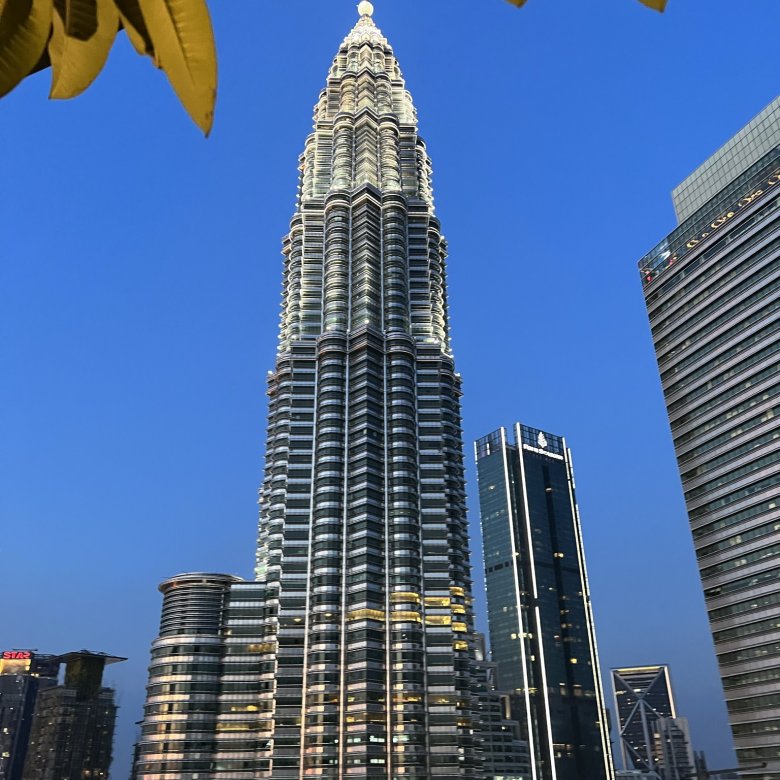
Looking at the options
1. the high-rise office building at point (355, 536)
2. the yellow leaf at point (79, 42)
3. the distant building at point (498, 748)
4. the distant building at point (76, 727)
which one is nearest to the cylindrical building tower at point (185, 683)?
the high-rise office building at point (355, 536)

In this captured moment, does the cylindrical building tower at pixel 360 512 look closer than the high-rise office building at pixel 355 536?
No

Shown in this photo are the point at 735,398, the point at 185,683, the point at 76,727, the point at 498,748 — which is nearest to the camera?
the point at 735,398

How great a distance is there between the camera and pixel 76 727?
174125 mm

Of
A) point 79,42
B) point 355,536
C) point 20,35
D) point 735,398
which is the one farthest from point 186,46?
point 355,536

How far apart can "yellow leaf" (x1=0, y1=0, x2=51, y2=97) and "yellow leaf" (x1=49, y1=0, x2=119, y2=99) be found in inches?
3.1

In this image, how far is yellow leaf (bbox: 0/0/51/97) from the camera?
2.83 m

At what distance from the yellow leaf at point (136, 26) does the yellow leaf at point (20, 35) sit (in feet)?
0.98

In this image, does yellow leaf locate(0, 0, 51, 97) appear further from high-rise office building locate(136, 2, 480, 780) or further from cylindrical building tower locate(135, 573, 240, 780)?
cylindrical building tower locate(135, 573, 240, 780)

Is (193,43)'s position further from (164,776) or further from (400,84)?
(400,84)

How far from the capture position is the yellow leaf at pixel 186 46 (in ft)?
8.99

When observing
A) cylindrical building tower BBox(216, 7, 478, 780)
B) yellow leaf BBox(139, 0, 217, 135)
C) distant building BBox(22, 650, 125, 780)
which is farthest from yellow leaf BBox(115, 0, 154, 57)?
distant building BBox(22, 650, 125, 780)

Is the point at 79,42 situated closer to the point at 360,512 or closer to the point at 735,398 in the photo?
the point at 735,398

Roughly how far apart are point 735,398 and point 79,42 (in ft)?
364

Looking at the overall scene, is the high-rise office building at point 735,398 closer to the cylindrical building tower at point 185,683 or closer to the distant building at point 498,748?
the cylindrical building tower at point 185,683
